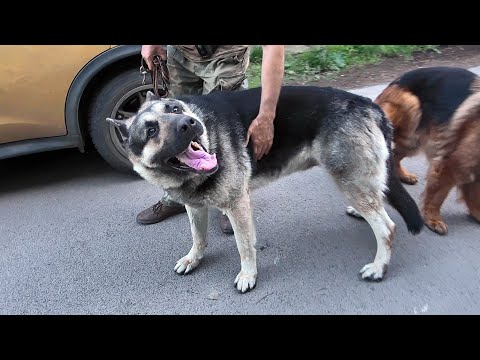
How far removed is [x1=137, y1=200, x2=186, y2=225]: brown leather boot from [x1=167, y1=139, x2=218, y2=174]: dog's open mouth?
4.23 feet

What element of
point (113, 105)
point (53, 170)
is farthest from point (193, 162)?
point (53, 170)

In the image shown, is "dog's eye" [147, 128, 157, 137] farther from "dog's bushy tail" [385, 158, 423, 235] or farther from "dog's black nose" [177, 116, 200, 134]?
"dog's bushy tail" [385, 158, 423, 235]

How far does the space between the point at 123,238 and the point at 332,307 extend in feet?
6.08

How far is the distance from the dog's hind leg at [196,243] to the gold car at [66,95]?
5.09 ft

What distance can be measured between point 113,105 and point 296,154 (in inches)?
80.8

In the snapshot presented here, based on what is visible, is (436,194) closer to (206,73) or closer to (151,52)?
(206,73)

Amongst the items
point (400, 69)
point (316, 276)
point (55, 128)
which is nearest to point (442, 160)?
point (316, 276)

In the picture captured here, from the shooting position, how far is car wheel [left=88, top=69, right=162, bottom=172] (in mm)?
4098

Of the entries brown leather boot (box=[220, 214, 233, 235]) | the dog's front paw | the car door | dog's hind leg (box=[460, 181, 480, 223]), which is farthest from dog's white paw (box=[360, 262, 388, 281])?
the car door

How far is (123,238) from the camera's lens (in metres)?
3.60

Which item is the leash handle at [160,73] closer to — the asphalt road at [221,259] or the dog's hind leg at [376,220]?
the asphalt road at [221,259]

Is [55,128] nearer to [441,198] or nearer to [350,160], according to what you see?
Result: [350,160]

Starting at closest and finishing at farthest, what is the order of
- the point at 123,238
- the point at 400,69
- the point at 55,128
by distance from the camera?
1. the point at 123,238
2. the point at 55,128
3. the point at 400,69

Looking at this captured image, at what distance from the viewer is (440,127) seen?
3.21 meters
